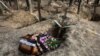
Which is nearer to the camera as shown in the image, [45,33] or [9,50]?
[9,50]

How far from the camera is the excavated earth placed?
231 centimetres

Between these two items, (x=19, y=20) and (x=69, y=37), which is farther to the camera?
(x=19, y=20)

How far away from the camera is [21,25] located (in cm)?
298

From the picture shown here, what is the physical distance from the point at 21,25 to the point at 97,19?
1204mm

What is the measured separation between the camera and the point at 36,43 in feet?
7.54

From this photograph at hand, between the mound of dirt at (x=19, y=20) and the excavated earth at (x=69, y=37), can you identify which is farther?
the mound of dirt at (x=19, y=20)

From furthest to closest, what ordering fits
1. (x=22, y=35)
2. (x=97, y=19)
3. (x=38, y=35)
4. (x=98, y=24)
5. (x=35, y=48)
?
(x=97, y=19), (x=98, y=24), (x=22, y=35), (x=38, y=35), (x=35, y=48)

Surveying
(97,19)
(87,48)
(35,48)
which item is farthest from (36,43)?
(97,19)

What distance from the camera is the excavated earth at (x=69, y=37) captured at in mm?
2314

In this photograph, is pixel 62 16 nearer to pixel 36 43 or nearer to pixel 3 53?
pixel 36 43

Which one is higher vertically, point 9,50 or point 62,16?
point 62,16

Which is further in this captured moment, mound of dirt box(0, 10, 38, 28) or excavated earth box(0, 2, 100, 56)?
mound of dirt box(0, 10, 38, 28)

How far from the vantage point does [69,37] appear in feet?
8.21

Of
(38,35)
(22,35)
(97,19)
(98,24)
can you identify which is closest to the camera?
(38,35)
